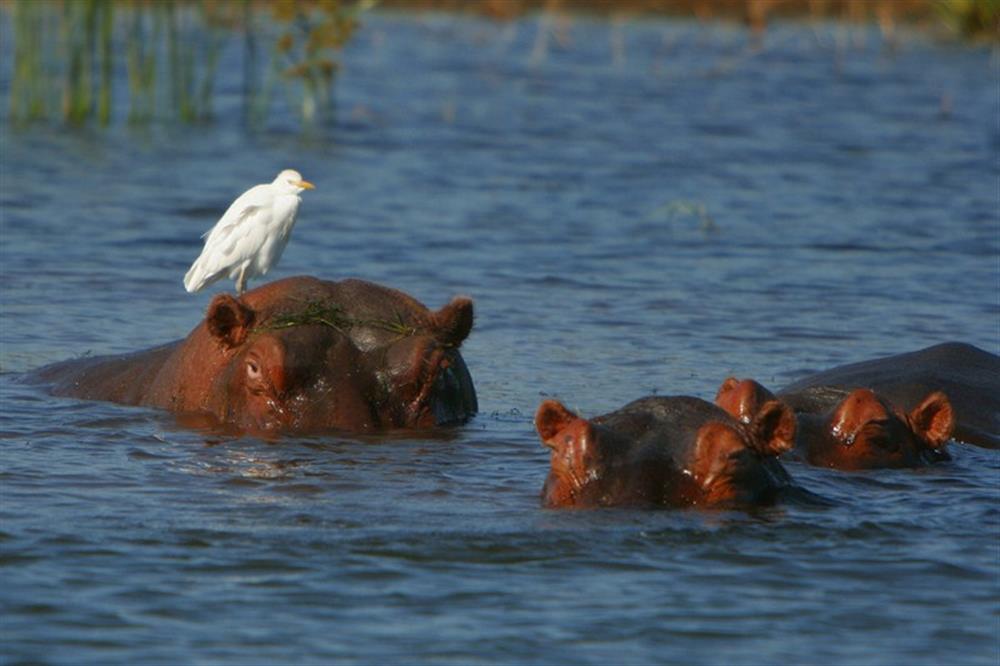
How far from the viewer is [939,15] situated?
28516 mm

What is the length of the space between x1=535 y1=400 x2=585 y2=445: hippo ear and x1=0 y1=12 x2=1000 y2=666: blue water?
0.80ft

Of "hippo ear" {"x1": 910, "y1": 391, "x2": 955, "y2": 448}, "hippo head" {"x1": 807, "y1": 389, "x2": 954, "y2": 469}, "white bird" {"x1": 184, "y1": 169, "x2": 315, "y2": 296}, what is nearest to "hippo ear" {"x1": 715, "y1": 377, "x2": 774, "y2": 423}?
"hippo head" {"x1": 807, "y1": 389, "x2": 954, "y2": 469}

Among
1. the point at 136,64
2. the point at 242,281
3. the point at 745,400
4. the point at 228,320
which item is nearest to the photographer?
the point at 745,400

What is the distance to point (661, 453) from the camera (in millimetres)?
5430

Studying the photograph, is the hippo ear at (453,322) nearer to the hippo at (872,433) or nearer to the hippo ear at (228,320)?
the hippo ear at (228,320)

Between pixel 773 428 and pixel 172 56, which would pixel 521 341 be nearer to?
pixel 773 428

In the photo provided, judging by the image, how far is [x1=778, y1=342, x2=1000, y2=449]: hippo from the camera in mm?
7129

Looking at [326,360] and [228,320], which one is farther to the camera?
[228,320]

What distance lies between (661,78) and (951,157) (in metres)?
6.39

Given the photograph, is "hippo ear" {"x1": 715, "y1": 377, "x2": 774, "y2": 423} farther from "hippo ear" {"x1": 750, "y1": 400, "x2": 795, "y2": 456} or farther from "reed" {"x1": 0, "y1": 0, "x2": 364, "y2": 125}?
"reed" {"x1": 0, "y1": 0, "x2": 364, "y2": 125}

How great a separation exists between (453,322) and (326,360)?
47 cm

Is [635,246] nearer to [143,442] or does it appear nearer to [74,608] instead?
[143,442]

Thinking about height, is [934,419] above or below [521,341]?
above

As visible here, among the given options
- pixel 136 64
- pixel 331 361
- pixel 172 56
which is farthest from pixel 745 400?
pixel 136 64
